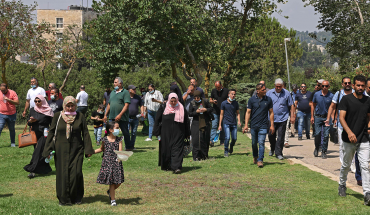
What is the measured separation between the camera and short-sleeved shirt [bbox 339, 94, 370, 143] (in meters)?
7.26

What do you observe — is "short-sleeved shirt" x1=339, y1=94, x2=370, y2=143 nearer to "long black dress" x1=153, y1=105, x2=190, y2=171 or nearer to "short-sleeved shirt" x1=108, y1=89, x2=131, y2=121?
"long black dress" x1=153, y1=105, x2=190, y2=171

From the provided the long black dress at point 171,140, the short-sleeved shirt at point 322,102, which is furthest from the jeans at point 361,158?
the short-sleeved shirt at point 322,102

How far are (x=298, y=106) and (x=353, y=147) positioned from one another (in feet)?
35.1

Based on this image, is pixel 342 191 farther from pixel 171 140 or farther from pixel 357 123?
pixel 171 140

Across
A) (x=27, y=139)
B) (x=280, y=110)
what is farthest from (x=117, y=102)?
(x=280, y=110)

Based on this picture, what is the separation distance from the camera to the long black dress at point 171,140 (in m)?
10.2

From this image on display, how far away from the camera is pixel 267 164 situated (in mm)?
11180

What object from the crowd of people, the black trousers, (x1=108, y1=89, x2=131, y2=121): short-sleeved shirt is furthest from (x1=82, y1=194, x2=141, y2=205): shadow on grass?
the black trousers

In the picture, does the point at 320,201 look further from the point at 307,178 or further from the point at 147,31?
the point at 147,31

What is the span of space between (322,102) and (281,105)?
131 centimetres

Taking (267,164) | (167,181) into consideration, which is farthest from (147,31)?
(167,181)

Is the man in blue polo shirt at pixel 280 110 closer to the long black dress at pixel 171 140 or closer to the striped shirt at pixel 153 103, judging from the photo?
the long black dress at pixel 171 140

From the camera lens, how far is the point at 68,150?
23.6 ft

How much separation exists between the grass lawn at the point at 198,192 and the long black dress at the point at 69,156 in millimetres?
236
